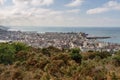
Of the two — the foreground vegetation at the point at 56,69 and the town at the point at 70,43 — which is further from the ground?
the foreground vegetation at the point at 56,69

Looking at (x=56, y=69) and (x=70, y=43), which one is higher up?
(x=56, y=69)

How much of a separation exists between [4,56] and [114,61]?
8.62 meters

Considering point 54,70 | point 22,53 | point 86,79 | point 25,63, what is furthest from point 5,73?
point 22,53

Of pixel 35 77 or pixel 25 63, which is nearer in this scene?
pixel 35 77

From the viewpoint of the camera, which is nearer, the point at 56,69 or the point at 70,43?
the point at 56,69

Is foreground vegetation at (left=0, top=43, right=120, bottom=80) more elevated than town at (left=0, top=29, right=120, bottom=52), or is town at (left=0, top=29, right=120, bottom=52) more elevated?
foreground vegetation at (left=0, top=43, right=120, bottom=80)

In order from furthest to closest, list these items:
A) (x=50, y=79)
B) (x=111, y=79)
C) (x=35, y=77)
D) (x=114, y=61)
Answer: (x=114, y=61) → (x=35, y=77) → (x=50, y=79) → (x=111, y=79)

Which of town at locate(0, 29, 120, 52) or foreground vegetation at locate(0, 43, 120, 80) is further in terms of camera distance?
town at locate(0, 29, 120, 52)

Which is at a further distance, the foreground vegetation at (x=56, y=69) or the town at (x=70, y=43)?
the town at (x=70, y=43)

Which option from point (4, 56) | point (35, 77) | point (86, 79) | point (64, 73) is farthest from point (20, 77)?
point (4, 56)

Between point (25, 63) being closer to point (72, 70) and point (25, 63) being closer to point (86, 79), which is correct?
point (72, 70)

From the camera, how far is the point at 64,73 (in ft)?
47.0

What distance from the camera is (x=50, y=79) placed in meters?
11.0

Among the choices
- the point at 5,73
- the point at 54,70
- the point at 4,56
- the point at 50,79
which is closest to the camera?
the point at 50,79
